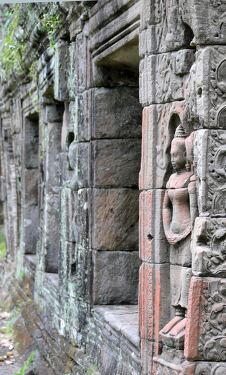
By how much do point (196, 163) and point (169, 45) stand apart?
33.8 inches

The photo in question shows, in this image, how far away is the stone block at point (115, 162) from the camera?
25.1 feet

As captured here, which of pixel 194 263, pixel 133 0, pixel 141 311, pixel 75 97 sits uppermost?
pixel 133 0

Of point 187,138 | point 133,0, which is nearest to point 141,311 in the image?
point 187,138

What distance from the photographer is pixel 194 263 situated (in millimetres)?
4930

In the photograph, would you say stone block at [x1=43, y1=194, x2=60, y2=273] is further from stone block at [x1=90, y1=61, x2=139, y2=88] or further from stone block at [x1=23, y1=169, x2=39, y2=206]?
stone block at [x1=90, y1=61, x2=139, y2=88]

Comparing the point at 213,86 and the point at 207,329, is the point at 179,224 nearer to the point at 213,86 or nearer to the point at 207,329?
the point at 207,329

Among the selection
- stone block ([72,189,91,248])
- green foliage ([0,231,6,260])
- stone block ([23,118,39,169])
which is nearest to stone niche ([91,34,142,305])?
stone block ([72,189,91,248])

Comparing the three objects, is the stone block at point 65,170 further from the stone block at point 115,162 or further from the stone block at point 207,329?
the stone block at point 207,329

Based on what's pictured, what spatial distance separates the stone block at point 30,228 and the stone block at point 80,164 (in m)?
4.62

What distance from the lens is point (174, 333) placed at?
205 inches

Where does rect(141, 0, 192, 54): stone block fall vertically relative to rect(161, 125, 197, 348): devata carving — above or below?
above

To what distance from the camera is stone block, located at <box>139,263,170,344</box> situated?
558cm

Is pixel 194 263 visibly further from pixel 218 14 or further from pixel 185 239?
pixel 218 14

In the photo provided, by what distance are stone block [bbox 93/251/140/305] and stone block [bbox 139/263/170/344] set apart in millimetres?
1843
